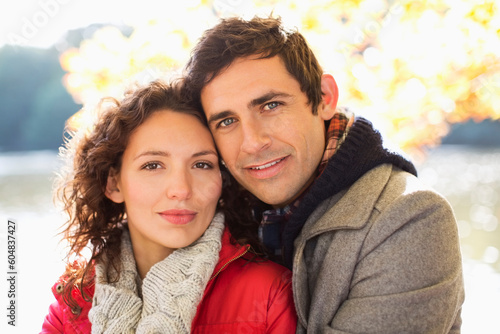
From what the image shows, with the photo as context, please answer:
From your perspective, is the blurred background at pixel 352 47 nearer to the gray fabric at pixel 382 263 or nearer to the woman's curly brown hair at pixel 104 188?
the woman's curly brown hair at pixel 104 188

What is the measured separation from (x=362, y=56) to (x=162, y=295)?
2.00 m

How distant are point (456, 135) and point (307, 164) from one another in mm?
23137

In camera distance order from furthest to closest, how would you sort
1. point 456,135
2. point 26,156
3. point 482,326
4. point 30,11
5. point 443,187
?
1. point 456,135
2. point 443,187
3. point 26,156
4. point 482,326
5. point 30,11

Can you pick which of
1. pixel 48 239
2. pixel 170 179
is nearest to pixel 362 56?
pixel 170 179

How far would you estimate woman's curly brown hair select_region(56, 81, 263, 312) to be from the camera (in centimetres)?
220

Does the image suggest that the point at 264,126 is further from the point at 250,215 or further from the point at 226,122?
the point at 250,215


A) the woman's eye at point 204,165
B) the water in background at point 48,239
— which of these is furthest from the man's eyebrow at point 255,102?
the water in background at point 48,239

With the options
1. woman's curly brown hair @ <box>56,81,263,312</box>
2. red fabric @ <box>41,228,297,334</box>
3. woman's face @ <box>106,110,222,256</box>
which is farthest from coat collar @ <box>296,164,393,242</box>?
woman's face @ <box>106,110,222,256</box>

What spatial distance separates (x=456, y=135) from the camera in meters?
23.0

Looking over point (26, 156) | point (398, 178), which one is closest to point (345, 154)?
point (398, 178)

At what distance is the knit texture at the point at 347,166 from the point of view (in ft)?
6.65

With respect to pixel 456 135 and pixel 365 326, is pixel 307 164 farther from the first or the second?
pixel 456 135

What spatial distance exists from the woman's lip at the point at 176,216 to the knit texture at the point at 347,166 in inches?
18.8

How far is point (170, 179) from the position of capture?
2059mm
